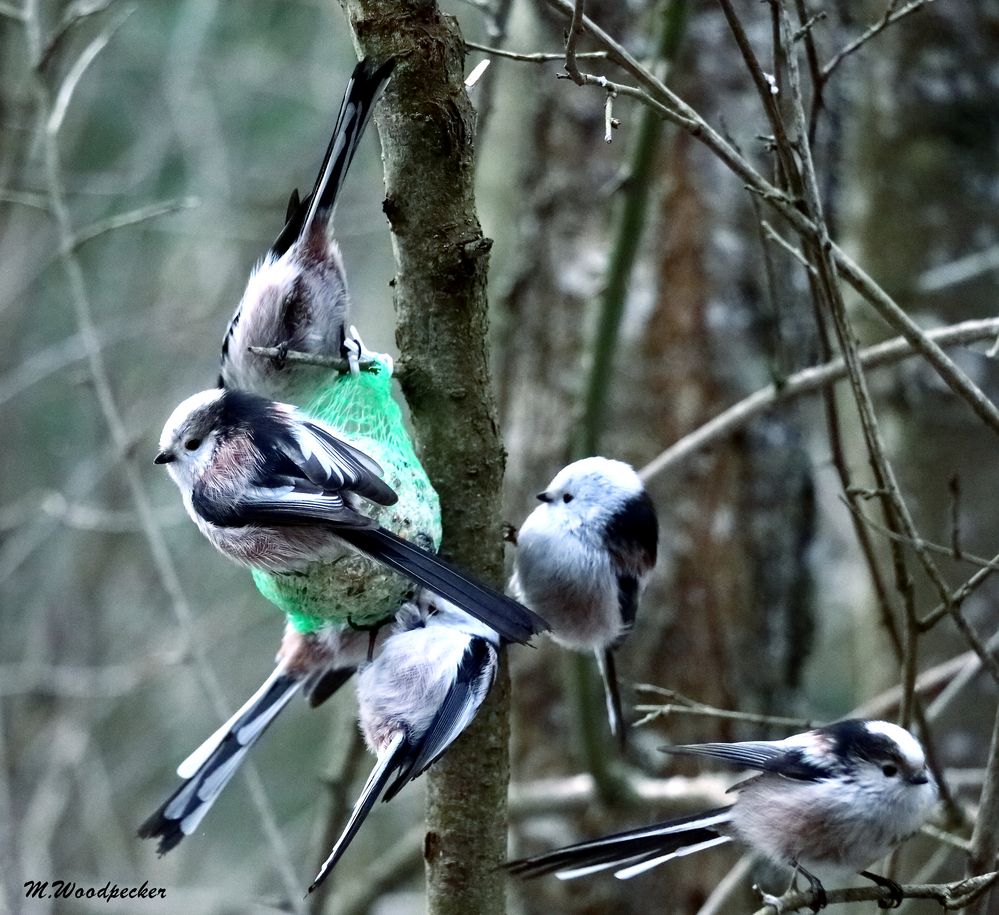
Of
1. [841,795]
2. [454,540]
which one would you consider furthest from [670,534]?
[454,540]

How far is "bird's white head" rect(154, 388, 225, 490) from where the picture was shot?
6.16ft

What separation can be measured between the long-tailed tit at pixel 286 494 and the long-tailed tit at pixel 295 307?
0.37 feet

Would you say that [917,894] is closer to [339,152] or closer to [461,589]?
[461,589]

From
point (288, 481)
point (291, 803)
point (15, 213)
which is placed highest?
point (15, 213)

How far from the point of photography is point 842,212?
3.40 m

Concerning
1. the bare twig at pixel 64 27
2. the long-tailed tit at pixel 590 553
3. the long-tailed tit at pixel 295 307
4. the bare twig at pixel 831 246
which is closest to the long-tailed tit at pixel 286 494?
the long-tailed tit at pixel 295 307

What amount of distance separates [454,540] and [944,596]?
71 cm

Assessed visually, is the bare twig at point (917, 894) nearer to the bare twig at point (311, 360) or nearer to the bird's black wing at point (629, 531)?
the bird's black wing at point (629, 531)

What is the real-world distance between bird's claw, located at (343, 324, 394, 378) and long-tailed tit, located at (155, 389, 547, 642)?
12cm

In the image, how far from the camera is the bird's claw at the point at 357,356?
1.73m

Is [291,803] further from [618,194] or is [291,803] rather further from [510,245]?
[618,194]

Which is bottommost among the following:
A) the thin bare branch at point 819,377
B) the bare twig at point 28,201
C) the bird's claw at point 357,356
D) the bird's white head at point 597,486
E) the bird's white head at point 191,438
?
the bird's white head at point 597,486

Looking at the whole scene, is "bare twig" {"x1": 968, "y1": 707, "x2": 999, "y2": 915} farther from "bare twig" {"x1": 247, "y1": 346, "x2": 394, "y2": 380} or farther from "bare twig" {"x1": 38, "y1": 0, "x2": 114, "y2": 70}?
"bare twig" {"x1": 38, "y1": 0, "x2": 114, "y2": 70}

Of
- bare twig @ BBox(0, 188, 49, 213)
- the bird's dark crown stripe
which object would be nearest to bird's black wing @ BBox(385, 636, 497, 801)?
the bird's dark crown stripe
